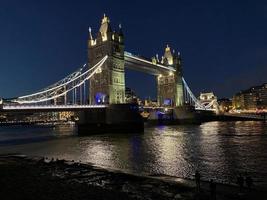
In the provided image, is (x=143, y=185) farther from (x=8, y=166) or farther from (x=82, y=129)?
(x=82, y=129)

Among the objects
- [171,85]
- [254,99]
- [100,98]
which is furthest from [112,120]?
[254,99]

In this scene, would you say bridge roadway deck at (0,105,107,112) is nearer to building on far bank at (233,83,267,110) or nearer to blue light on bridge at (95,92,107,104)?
blue light on bridge at (95,92,107,104)

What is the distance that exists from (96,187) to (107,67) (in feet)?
158

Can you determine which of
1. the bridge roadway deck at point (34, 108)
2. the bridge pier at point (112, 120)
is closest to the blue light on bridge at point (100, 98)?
the bridge pier at point (112, 120)

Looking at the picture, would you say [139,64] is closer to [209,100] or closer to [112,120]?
[112,120]

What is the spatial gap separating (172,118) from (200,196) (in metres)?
79.2

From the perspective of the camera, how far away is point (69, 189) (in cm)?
1325

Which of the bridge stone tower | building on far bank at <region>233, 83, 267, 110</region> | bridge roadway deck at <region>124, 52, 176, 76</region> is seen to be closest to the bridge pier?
the bridge stone tower

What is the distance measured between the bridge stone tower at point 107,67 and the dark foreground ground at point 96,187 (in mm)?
42322

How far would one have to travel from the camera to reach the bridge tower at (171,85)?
97.2m

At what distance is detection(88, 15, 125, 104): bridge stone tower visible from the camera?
60.4m

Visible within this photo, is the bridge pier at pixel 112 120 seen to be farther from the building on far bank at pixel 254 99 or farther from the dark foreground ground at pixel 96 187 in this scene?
the building on far bank at pixel 254 99

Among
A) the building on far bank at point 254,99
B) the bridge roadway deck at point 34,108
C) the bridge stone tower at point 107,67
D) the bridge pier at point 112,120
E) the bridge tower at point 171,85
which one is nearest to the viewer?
the bridge roadway deck at point 34,108

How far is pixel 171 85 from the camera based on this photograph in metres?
97.9
